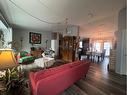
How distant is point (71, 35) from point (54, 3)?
165 inches

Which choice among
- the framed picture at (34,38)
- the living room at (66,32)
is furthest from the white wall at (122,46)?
the framed picture at (34,38)

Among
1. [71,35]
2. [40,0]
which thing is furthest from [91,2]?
[71,35]

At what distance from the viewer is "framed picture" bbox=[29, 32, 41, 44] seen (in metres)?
9.34

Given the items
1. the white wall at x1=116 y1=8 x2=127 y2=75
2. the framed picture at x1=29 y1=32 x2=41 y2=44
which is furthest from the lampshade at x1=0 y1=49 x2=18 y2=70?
the framed picture at x1=29 y1=32 x2=41 y2=44

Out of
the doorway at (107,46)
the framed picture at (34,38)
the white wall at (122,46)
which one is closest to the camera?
the white wall at (122,46)

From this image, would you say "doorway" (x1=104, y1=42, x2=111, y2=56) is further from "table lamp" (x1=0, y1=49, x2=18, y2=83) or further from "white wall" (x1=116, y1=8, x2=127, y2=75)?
"table lamp" (x1=0, y1=49, x2=18, y2=83)

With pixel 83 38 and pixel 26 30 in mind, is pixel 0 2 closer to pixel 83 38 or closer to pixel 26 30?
pixel 26 30

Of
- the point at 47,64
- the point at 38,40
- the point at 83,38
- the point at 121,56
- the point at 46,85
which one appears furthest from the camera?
the point at 83,38

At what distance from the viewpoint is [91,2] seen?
330 centimetres

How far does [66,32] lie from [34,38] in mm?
3669

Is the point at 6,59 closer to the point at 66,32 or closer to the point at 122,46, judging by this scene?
the point at 122,46

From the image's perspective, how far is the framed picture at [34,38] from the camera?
934cm

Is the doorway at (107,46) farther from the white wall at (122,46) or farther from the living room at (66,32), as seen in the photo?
the white wall at (122,46)

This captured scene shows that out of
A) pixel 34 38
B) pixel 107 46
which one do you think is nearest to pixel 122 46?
pixel 34 38
